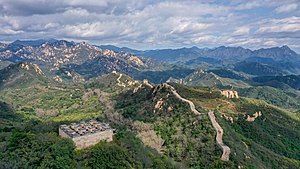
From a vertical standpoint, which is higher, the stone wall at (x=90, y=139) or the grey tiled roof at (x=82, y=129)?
the grey tiled roof at (x=82, y=129)

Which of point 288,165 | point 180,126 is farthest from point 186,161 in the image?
point 288,165

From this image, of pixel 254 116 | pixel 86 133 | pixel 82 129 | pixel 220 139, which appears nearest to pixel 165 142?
pixel 220 139

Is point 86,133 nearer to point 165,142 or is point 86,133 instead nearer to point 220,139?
point 165,142

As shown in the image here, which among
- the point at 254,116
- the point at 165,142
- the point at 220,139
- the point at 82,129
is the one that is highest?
the point at 82,129

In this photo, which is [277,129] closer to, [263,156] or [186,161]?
[263,156]

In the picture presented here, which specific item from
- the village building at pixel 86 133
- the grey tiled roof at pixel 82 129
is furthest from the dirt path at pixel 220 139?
the grey tiled roof at pixel 82 129

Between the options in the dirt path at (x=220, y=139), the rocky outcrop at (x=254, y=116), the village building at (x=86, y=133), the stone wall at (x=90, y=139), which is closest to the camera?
the stone wall at (x=90, y=139)

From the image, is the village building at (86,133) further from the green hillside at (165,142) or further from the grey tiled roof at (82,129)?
the green hillside at (165,142)

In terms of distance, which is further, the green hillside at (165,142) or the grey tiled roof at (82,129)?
the grey tiled roof at (82,129)
